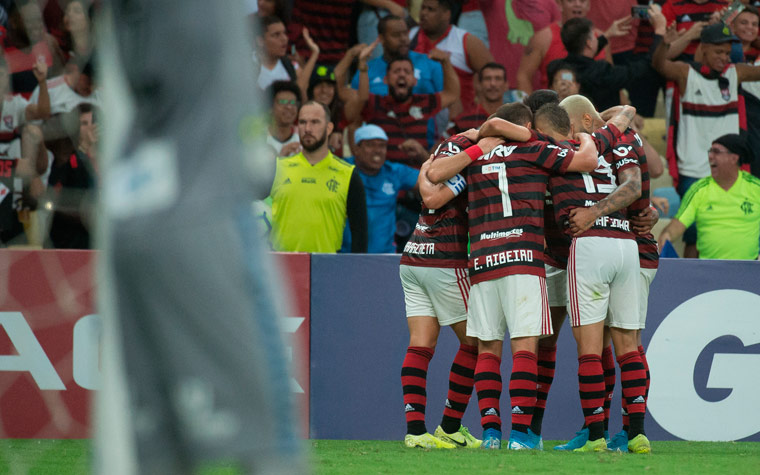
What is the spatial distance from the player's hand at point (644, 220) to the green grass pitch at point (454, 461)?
1447 millimetres

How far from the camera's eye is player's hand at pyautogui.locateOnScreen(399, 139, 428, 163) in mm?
9188

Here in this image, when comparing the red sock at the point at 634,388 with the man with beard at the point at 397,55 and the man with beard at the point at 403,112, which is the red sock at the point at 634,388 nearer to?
the man with beard at the point at 403,112

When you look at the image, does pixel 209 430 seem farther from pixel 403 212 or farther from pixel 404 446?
pixel 403 212

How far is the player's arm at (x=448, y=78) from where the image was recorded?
10031 mm

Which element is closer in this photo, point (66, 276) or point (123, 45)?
point (123, 45)

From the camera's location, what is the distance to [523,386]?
6.07 meters

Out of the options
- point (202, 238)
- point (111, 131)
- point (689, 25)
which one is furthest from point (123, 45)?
point (689, 25)

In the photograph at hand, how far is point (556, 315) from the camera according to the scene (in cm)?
685

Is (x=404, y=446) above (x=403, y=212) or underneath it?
underneath

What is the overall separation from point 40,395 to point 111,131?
6160 millimetres

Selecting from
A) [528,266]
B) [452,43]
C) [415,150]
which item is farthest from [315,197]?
[452,43]

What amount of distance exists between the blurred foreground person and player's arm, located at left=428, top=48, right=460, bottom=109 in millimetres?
8350

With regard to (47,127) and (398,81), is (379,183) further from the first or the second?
(47,127)

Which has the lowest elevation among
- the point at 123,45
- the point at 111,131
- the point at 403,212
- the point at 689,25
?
the point at 403,212
